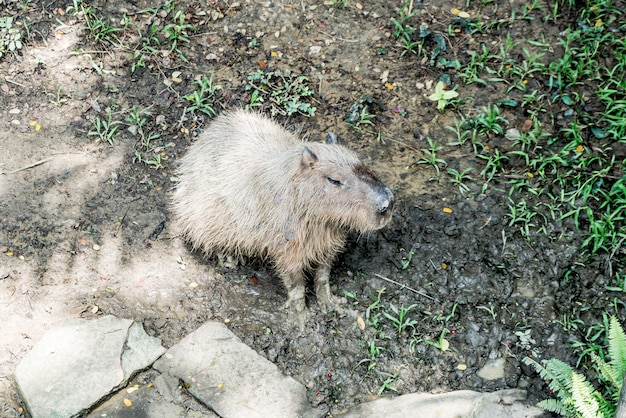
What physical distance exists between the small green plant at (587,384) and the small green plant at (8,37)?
5199mm

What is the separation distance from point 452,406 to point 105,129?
3.63 m

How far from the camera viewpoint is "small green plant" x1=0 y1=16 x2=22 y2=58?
5.97 metres

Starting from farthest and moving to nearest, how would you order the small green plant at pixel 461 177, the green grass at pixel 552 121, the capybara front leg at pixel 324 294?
1. the small green plant at pixel 461 177
2. the green grass at pixel 552 121
3. the capybara front leg at pixel 324 294

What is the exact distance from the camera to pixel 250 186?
4520 millimetres

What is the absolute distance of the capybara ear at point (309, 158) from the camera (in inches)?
160

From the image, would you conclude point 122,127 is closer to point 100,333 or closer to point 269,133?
point 269,133

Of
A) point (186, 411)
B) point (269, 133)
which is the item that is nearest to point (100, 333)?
point (186, 411)

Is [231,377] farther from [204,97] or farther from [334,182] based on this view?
[204,97]

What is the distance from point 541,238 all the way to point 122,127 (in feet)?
11.8

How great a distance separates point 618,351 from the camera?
12.1 ft

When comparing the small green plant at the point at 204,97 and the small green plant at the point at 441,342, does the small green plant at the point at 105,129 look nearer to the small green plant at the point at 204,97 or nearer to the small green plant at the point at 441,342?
the small green plant at the point at 204,97

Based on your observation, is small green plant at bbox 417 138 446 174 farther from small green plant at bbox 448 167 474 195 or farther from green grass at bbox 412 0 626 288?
small green plant at bbox 448 167 474 195

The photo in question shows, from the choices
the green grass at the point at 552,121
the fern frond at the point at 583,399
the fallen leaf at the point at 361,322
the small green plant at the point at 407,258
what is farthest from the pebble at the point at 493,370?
the green grass at the point at 552,121

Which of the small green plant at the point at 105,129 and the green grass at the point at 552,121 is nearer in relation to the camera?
the green grass at the point at 552,121
